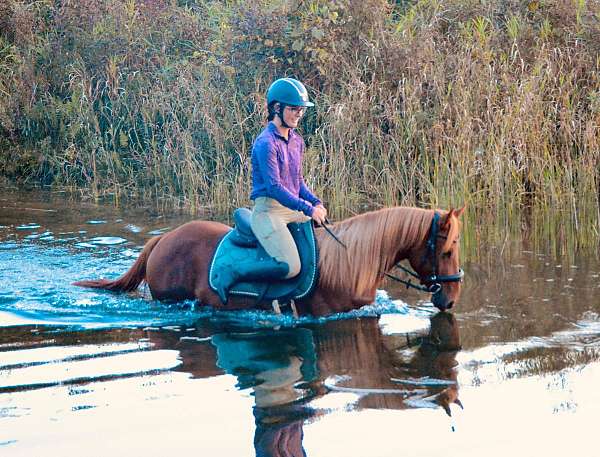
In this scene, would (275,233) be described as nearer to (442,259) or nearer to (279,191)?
(279,191)

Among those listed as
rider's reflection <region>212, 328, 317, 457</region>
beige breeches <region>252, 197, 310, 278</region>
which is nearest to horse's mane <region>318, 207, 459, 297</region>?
beige breeches <region>252, 197, 310, 278</region>

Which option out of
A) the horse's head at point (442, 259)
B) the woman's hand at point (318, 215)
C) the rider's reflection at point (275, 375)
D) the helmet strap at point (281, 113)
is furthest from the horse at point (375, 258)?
the helmet strap at point (281, 113)

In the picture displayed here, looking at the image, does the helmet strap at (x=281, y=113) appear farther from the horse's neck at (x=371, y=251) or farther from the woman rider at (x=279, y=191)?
the horse's neck at (x=371, y=251)

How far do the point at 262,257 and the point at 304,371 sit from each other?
4.89 ft

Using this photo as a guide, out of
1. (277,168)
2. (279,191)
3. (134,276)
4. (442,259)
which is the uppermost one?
(277,168)

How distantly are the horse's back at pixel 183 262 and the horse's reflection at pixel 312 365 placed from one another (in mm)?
733

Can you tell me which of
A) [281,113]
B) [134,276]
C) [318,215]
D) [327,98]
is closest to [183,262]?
[134,276]

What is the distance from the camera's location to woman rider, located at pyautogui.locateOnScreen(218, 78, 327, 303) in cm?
719

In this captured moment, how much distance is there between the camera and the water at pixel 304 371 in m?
5.01

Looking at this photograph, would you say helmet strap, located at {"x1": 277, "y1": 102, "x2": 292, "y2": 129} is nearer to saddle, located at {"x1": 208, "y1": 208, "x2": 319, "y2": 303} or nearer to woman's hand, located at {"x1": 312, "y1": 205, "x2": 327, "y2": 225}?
woman's hand, located at {"x1": 312, "y1": 205, "x2": 327, "y2": 225}

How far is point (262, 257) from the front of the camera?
24.7ft

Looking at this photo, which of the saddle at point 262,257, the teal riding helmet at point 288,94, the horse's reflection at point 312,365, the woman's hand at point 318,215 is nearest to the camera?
the horse's reflection at point 312,365

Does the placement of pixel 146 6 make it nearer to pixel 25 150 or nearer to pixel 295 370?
pixel 25 150

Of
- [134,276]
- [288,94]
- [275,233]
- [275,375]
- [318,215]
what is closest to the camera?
[275,375]
